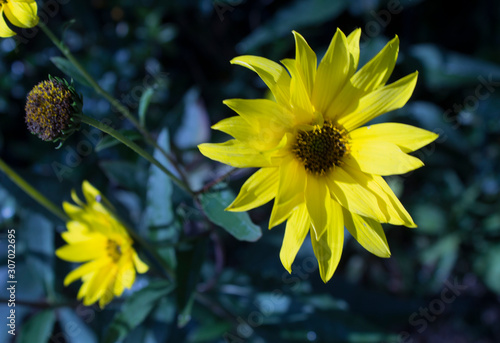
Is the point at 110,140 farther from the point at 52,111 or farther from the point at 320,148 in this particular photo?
the point at 320,148

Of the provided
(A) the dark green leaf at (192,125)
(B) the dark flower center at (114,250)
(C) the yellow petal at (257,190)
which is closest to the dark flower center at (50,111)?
(C) the yellow petal at (257,190)

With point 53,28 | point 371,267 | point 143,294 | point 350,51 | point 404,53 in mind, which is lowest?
point 371,267

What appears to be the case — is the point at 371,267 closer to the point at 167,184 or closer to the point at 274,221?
the point at 167,184

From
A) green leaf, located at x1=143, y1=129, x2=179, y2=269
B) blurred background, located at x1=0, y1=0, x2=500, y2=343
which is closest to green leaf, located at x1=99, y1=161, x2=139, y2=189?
blurred background, located at x1=0, y1=0, x2=500, y2=343

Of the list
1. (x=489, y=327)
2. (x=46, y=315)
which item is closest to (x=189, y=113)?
(x=46, y=315)

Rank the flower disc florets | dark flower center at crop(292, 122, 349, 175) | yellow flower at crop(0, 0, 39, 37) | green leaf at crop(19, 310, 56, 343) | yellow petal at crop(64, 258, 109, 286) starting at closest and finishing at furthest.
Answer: the flower disc florets → yellow flower at crop(0, 0, 39, 37) → dark flower center at crop(292, 122, 349, 175) → yellow petal at crop(64, 258, 109, 286) → green leaf at crop(19, 310, 56, 343)

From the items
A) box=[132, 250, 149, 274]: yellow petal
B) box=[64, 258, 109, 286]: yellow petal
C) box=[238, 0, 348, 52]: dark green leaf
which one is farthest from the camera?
box=[238, 0, 348, 52]: dark green leaf

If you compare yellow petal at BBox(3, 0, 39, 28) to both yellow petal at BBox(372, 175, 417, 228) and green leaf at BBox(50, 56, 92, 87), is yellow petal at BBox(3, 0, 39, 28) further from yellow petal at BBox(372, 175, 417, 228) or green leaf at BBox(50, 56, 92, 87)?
yellow petal at BBox(372, 175, 417, 228)
